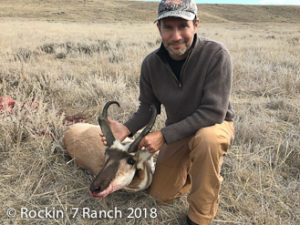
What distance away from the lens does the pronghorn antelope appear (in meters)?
2.13

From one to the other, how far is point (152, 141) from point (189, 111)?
0.62 m

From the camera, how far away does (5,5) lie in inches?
2329

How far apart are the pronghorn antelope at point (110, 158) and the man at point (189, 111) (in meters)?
0.14

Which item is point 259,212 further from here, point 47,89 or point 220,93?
point 47,89

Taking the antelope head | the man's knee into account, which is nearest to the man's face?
the antelope head

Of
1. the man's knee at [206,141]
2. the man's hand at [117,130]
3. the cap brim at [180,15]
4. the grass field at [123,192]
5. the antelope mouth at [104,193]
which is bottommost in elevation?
the grass field at [123,192]

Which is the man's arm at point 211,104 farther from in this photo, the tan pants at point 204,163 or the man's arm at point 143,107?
the man's arm at point 143,107

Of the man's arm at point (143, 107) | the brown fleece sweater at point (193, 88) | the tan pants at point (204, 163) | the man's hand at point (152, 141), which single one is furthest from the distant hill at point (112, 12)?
the man's hand at point (152, 141)

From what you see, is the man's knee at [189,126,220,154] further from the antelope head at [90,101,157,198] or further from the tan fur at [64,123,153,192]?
the tan fur at [64,123,153,192]

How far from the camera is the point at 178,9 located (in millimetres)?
2258

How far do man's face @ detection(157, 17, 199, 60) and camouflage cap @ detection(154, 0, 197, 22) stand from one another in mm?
75

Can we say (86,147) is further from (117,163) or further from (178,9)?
(178,9)

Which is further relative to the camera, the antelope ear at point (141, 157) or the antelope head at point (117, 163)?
the antelope ear at point (141, 157)

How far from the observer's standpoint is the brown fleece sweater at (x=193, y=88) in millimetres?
2260
